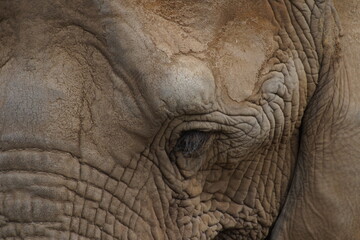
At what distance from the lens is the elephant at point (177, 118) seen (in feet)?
7.13

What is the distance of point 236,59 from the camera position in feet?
7.67

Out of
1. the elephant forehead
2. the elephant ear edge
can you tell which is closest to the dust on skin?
the elephant forehead

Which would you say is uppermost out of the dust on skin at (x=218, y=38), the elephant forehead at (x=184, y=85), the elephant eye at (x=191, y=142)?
the dust on skin at (x=218, y=38)

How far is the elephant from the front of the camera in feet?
7.13

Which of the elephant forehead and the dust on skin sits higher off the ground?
the dust on skin

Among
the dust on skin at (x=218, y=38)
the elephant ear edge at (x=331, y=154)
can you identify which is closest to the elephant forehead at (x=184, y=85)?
the dust on skin at (x=218, y=38)

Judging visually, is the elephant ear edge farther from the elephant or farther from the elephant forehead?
the elephant forehead

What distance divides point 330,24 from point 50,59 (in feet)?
2.47

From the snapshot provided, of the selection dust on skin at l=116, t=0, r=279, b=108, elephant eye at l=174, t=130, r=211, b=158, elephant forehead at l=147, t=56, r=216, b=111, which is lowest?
elephant eye at l=174, t=130, r=211, b=158

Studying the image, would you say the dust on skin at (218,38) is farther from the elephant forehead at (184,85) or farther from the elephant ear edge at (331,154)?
the elephant ear edge at (331,154)

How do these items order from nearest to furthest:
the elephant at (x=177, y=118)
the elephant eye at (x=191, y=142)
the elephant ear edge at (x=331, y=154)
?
1. the elephant at (x=177, y=118)
2. the elephant eye at (x=191, y=142)
3. the elephant ear edge at (x=331, y=154)

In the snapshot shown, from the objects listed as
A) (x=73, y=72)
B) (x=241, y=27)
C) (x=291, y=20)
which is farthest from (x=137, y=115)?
(x=291, y=20)

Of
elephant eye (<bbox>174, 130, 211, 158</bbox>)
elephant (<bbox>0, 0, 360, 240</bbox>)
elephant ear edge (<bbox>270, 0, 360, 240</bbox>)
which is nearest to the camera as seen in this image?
elephant (<bbox>0, 0, 360, 240</bbox>)

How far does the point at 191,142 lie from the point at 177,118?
98 mm
